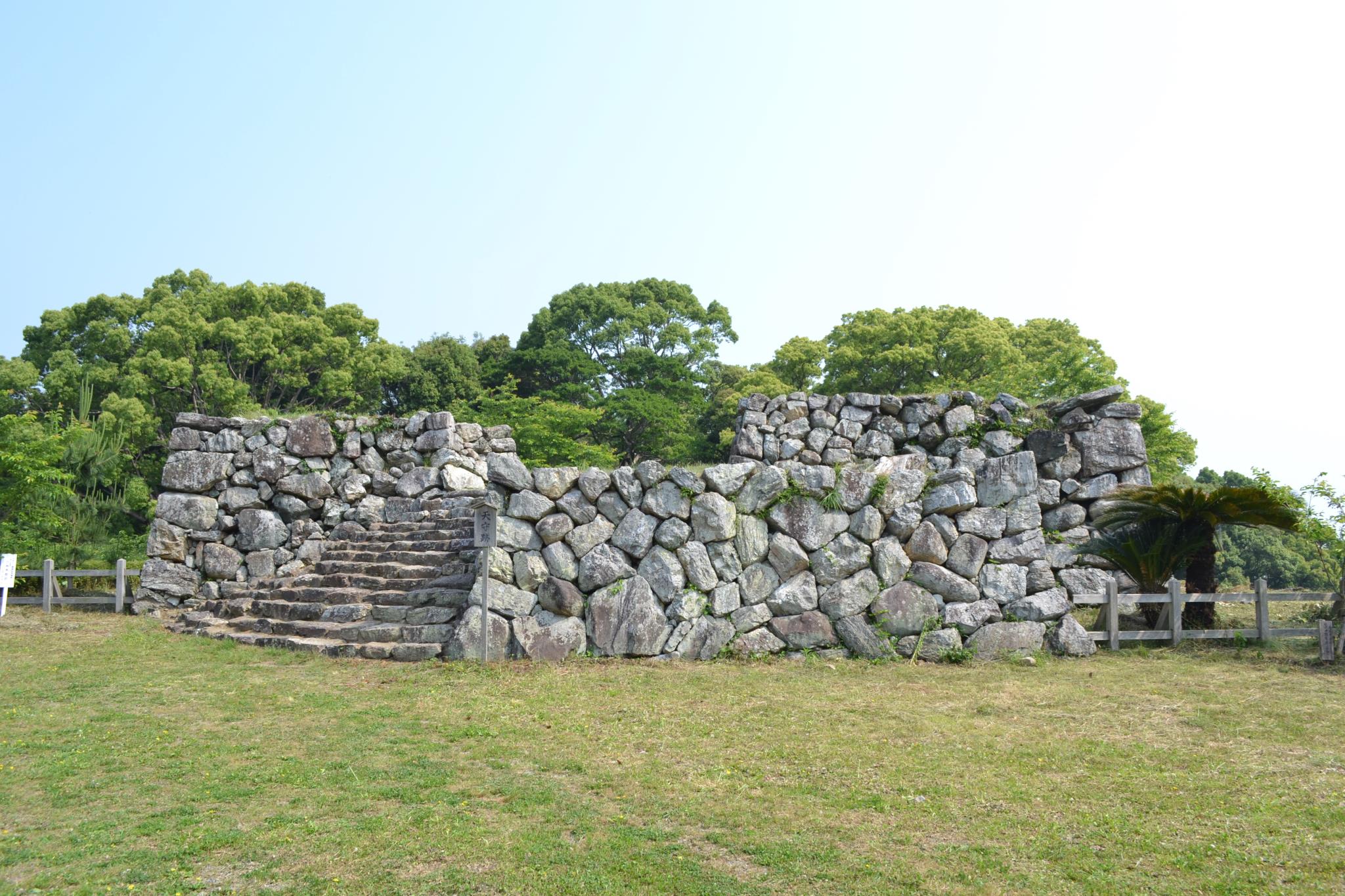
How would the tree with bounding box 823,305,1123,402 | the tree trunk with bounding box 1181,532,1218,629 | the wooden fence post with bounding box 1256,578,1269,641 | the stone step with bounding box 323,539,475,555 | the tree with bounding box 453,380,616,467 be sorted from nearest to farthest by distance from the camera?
1. the wooden fence post with bounding box 1256,578,1269,641
2. the tree trunk with bounding box 1181,532,1218,629
3. the stone step with bounding box 323,539,475,555
4. the tree with bounding box 453,380,616,467
5. the tree with bounding box 823,305,1123,402

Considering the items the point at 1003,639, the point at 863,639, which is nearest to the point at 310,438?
the point at 863,639

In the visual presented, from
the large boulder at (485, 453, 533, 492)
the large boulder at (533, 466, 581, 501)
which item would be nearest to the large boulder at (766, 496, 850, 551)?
the large boulder at (533, 466, 581, 501)

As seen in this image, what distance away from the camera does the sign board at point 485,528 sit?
10016 millimetres

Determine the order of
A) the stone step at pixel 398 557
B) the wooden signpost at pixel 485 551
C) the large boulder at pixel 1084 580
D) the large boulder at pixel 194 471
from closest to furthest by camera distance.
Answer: the wooden signpost at pixel 485 551, the large boulder at pixel 1084 580, the stone step at pixel 398 557, the large boulder at pixel 194 471

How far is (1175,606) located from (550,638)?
7487 mm

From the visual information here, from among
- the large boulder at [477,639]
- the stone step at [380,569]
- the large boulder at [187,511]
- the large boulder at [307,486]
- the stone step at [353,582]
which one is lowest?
the large boulder at [477,639]

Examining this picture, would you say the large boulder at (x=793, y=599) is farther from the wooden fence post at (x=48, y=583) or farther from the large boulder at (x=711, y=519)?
the wooden fence post at (x=48, y=583)

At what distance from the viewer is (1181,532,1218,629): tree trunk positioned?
37.6 ft

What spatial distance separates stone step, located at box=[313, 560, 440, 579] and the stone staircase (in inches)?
0.5

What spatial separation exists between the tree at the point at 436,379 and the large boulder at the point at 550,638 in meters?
20.7

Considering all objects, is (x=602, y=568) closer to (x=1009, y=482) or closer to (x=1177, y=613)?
(x=1009, y=482)

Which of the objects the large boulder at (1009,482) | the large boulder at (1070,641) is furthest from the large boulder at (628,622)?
the large boulder at (1070,641)

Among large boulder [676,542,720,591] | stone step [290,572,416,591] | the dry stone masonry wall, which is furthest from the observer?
stone step [290,572,416,591]

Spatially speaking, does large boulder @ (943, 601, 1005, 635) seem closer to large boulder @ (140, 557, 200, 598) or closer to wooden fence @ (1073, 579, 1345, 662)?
wooden fence @ (1073, 579, 1345, 662)
